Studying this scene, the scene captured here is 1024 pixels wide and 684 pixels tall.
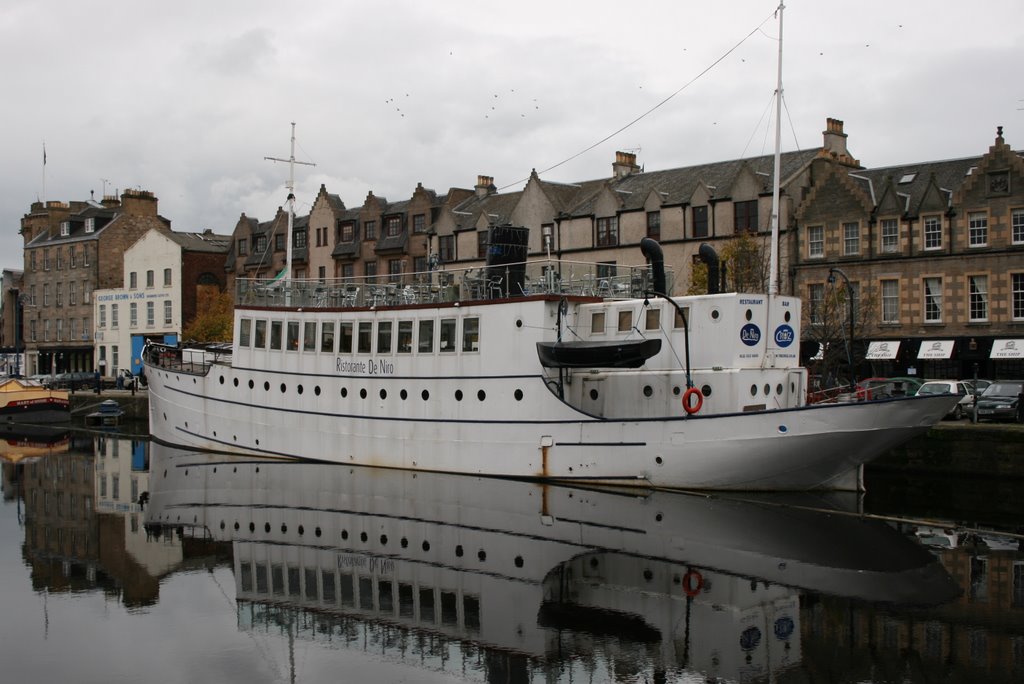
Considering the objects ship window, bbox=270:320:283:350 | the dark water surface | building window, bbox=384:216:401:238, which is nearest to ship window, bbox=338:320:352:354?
ship window, bbox=270:320:283:350

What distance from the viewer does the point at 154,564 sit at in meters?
20.7

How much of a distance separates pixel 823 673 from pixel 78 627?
11033mm

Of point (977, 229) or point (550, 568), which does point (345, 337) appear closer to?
point (550, 568)

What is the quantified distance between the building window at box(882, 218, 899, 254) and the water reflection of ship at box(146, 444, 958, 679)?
25.0 m

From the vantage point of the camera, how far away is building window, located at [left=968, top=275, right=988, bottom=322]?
→ 1731 inches

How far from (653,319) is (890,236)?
908 inches

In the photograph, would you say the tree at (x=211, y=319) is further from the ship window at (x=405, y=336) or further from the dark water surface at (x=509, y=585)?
the dark water surface at (x=509, y=585)

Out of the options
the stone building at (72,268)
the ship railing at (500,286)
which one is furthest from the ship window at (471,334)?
the stone building at (72,268)

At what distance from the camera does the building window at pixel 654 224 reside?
5250cm

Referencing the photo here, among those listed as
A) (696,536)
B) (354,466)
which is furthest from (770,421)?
(354,466)

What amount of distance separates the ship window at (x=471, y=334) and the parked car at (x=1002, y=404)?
1691cm

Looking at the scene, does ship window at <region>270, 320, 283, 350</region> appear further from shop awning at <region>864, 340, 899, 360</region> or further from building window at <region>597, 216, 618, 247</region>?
shop awning at <region>864, 340, 899, 360</region>

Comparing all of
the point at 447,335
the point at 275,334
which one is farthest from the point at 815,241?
the point at 275,334

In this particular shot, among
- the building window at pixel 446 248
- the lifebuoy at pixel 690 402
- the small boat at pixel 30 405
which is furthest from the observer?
the building window at pixel 446 248
